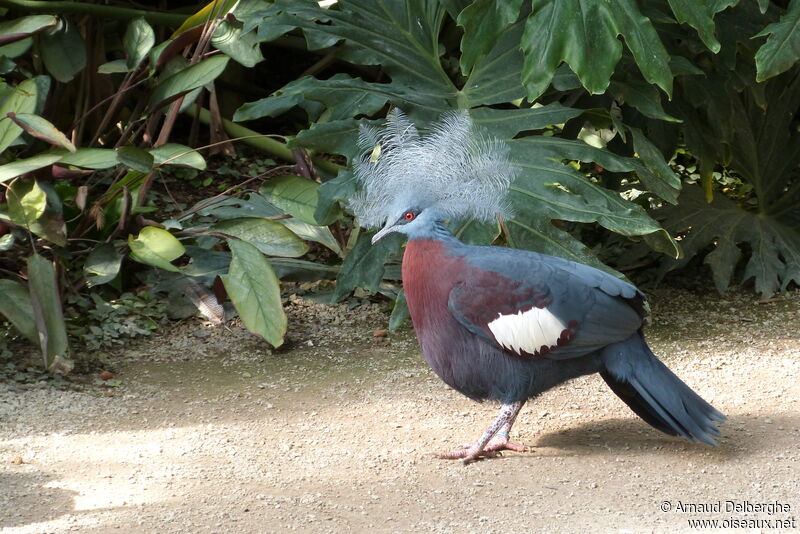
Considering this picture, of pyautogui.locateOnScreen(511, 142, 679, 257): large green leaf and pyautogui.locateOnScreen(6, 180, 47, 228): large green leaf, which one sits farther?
pyautogui.locateOnScreen(6, 180, 47, 228): large green leaf

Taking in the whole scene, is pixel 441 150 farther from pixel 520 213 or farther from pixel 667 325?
pixel 667 325

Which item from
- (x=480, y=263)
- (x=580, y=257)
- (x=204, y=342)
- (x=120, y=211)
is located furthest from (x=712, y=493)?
(x=120, y=211)

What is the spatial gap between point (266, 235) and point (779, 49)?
224 cm

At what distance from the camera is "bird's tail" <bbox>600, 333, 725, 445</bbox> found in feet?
9.56

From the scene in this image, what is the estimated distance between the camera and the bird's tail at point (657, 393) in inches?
115

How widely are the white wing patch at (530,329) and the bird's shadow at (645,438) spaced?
1.45 ft

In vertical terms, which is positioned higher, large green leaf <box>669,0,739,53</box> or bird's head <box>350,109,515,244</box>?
large green leaf <box>669,0,739,53</box>

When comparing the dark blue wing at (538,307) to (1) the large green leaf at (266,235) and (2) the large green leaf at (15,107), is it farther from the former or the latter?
(2) the large green leaf at (15,107)

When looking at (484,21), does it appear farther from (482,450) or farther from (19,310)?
(19,310)

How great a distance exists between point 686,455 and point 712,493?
0.30 meters

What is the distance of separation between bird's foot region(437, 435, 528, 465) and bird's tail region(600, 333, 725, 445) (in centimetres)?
41

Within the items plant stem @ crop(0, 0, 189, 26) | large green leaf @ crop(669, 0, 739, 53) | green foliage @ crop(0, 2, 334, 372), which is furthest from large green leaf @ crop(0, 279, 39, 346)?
large green leaf @ crop(669, 0, 739, 53)

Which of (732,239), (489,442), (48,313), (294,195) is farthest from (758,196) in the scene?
(48,313)

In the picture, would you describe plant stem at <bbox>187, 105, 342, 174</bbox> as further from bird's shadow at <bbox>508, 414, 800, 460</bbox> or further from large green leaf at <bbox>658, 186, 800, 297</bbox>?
bird's shadow at <bbox>508, 414, 800, 460</bbox>
